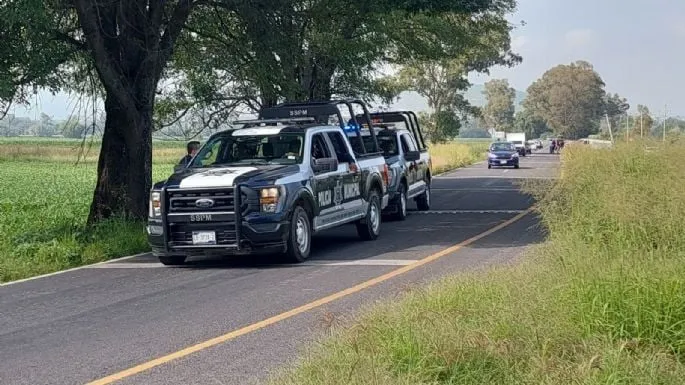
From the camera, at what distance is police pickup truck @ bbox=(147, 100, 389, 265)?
13.2m

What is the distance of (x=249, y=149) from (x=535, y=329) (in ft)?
28.4

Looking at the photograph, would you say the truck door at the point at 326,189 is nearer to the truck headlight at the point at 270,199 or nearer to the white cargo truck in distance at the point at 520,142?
the truck headlight at the point at 270,199

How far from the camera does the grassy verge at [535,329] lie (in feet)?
20.2

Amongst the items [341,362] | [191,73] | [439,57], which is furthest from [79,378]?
[439,57]

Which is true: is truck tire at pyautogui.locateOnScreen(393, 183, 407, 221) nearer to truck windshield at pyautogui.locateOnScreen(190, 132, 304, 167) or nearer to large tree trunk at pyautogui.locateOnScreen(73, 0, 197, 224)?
large tree trunk at pyautogui.locateOnScreen(73, 0, 197, 224)

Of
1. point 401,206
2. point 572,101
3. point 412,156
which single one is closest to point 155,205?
point 401,206

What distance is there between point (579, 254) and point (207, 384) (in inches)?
149

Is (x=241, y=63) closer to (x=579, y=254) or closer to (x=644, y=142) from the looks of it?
(x=644, y=142)

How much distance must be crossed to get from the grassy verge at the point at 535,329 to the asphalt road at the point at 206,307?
2.37ft

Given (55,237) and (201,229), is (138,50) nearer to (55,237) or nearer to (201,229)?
(55,237)

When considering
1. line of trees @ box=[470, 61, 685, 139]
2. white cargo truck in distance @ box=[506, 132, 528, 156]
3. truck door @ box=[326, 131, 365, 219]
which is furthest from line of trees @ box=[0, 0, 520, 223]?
line of trees @ box=[470, 61, 685, 139]

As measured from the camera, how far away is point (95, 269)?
1371 cm

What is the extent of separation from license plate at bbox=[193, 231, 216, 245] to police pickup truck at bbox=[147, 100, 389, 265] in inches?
0.5

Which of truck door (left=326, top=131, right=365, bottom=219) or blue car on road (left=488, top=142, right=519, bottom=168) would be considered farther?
blue car on road (left=488, top=142, right=519, bottom=168)
